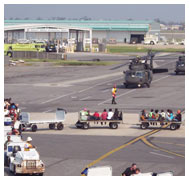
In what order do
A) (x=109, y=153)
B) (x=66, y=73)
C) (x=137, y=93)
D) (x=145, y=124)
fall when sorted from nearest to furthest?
(x=109, y=153)
(x=145, y=124)
(x=137, y=93)
(x=66, y=73)

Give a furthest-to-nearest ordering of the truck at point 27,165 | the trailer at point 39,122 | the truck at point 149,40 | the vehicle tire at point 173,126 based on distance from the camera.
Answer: the truck at point 149,40 → the vehicle tire at point 173,126 → the trailer at point 39,122 → the truck at point 27,165

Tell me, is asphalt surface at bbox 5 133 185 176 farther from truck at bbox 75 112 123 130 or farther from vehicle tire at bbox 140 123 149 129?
vehicle tire at bbox 140 123 149 129

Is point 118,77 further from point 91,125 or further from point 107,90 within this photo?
point 91,125

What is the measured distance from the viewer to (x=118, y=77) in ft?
232

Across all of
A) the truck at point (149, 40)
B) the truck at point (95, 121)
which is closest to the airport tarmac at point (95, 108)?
the truck at point (95, 121)

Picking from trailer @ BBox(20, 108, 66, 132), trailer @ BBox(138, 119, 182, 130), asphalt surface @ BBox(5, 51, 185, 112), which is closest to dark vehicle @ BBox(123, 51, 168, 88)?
asphalt surface @ BBox(5, 51, 185, 112)

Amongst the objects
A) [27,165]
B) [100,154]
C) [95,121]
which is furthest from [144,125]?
[27,165]

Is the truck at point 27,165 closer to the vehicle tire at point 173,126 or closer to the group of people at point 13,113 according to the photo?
the group of people at point 13,113

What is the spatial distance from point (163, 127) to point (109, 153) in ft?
27.3

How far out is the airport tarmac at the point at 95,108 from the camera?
88.0 feet

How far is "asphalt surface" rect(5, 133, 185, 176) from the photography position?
25.4 metres

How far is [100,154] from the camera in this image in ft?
93.2

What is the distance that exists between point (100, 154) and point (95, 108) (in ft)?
55.6
